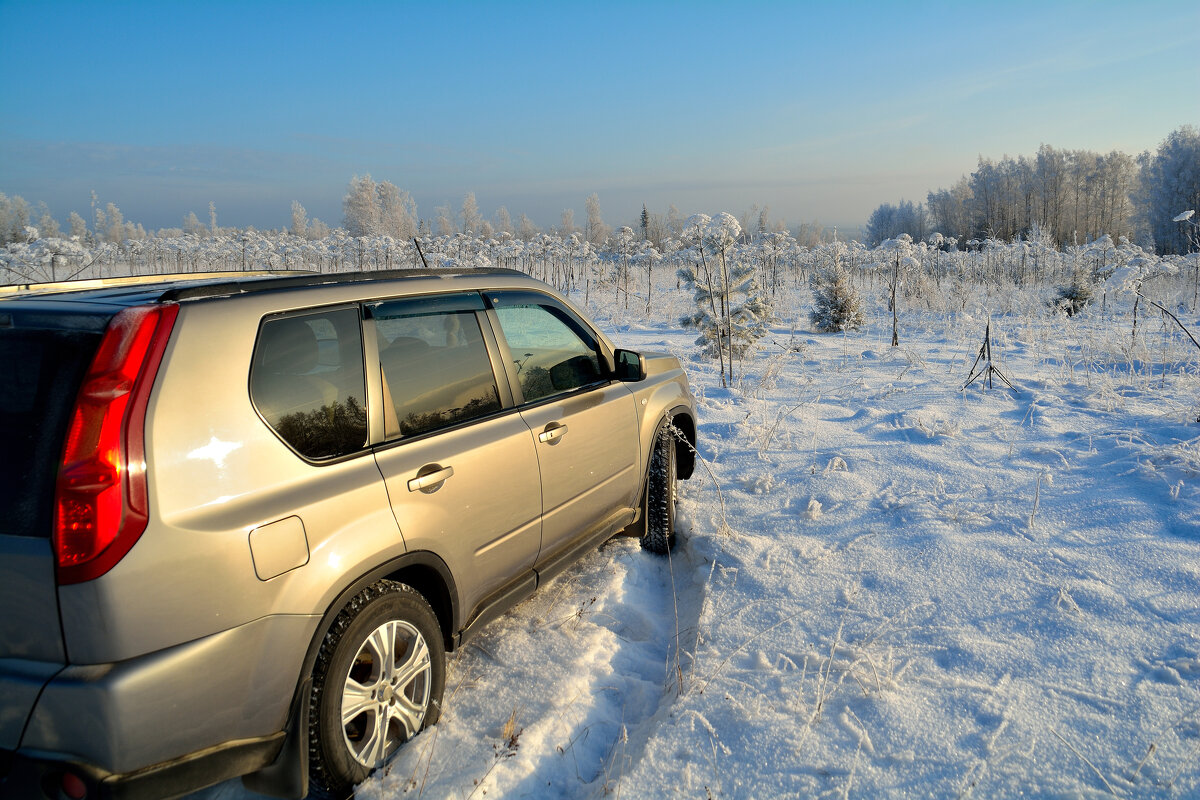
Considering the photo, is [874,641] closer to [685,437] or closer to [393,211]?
[685,437]

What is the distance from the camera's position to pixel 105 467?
155 cm

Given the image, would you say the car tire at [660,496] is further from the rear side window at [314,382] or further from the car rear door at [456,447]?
the rear side window at [314,382]


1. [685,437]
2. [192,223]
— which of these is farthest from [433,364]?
[192,223]

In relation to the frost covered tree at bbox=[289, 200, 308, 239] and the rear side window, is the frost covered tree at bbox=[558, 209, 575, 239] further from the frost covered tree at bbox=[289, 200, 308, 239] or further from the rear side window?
the rear side window

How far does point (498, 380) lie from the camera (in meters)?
2.83

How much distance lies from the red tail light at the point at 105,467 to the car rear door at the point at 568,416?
1.50 metres

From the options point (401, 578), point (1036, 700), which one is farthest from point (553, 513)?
point (1036, 700)

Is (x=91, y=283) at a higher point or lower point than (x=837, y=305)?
higher

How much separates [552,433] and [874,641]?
1711 millimetres

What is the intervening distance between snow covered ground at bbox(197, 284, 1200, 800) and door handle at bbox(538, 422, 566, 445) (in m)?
0.99

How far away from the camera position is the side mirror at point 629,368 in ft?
11.8

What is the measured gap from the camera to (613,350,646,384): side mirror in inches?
142

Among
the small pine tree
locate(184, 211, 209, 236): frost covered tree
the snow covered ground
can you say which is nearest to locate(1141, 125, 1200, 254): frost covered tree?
the small pine tree

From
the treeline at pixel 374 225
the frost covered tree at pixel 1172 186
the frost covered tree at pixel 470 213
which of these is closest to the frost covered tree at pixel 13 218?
the treeline at pixel 374 225
